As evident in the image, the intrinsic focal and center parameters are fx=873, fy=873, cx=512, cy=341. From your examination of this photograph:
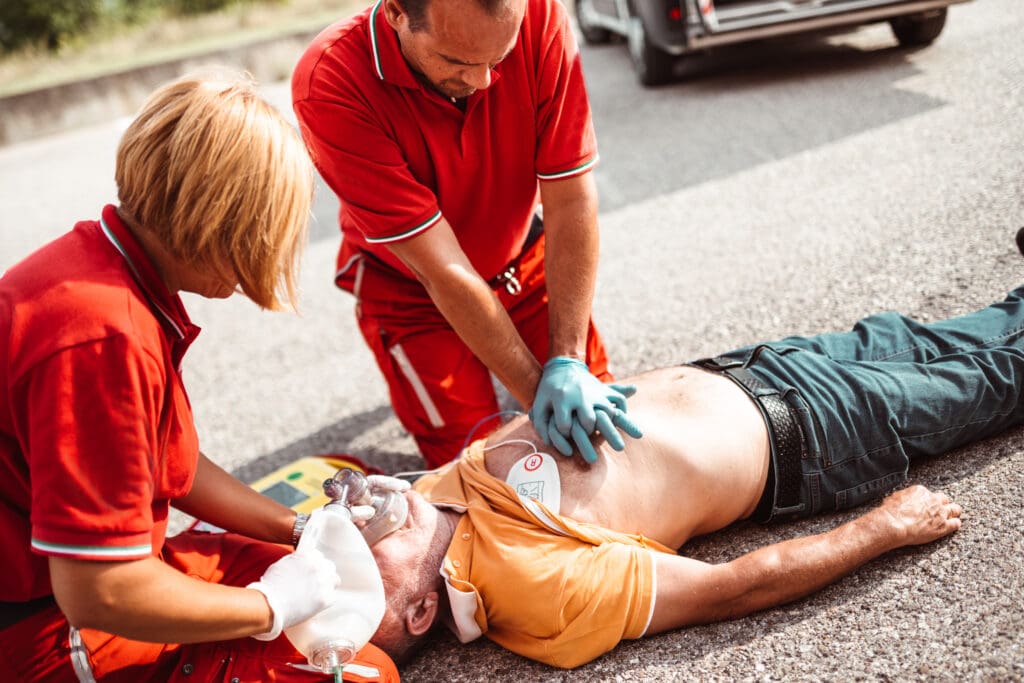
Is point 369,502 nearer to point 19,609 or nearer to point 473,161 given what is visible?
point 19,609

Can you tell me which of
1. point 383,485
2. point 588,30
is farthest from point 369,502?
point 588,30

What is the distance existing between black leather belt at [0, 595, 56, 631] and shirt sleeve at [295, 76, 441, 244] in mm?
1130

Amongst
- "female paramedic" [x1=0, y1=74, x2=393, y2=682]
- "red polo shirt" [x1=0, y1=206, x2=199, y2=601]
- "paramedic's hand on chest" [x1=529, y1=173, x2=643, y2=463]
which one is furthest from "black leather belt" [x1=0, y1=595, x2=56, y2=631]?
"paramedic's hand on chest" [x1=529, y1=173, x2=643, y2=463]

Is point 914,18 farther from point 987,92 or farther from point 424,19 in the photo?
point 424,19

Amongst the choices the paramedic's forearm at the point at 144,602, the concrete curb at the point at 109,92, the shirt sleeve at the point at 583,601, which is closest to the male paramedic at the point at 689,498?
the shirt sleeve at the point at 583,601

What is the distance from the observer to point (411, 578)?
193 centimetres

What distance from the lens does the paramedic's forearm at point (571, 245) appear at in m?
2.41

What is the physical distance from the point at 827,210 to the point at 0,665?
3.28 metres

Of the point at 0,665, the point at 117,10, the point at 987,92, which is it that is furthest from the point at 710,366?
the point at 117,10

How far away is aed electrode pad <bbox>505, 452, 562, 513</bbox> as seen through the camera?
1.97 m

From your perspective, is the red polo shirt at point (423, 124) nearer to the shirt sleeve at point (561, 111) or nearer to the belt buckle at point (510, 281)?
the shirt sleeve at point (561, 111)

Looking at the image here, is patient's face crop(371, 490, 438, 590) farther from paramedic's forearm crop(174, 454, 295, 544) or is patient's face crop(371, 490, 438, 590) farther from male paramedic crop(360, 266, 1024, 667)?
paramedic's forearm crop(174, 454, 295, 544)

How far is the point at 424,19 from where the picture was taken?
2002mm

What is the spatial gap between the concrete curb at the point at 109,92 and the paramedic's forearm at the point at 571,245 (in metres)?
7.60
